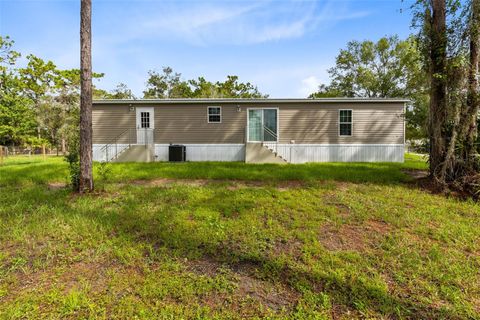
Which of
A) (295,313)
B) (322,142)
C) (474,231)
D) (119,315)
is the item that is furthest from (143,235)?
(322,142)

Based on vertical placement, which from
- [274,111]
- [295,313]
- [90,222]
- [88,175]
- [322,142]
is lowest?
[295,313]

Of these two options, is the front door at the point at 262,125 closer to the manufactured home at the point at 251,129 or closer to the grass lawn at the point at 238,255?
the manufactured home at the point at 251,129

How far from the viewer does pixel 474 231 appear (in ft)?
11.5

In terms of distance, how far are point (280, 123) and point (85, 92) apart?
8729mm

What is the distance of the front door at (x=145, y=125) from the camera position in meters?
12.0

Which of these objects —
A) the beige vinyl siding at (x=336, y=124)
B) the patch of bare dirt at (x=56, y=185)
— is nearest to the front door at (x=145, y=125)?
the patch of bare dirt at (x=56, y=185)

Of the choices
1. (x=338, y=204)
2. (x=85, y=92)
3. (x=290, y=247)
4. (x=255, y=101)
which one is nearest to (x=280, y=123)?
(x=255, y=101)

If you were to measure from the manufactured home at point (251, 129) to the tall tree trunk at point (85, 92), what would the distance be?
678 centimetres

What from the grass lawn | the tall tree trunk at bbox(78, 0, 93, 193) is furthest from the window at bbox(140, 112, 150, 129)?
the grass lawn

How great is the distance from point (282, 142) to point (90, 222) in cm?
963

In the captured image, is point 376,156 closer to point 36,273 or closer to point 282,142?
point 282,142

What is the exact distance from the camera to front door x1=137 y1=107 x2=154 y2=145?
12031 mm

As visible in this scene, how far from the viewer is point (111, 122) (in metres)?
12.0

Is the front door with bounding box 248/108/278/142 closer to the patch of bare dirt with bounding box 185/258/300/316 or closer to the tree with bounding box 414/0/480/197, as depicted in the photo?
the tree with bounding box 414/0/480/197
